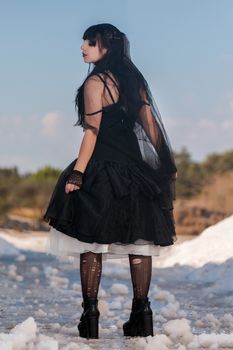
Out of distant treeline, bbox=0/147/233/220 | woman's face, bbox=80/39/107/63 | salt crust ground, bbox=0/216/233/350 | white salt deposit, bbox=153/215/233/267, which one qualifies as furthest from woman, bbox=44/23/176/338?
distant treeline, bbox=0/147/233/220

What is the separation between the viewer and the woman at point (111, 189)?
4.63m

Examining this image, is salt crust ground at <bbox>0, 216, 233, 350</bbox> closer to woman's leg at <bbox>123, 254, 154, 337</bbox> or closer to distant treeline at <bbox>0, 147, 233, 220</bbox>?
woman's leg at <bbox>123, 254, 154, 337</bbox>

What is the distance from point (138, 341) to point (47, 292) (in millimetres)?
4179

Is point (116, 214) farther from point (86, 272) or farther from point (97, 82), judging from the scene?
point (97, 82)

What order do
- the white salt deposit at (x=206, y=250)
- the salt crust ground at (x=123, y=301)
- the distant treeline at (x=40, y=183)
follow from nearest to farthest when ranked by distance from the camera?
the salt crust ground at (x=123, y=301), the white salt deposit at (x=206, y=250), the distant treeline at (x=40, y=183)

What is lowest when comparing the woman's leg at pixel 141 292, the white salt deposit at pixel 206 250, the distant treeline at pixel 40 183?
the woman's leg at pixel 141 292

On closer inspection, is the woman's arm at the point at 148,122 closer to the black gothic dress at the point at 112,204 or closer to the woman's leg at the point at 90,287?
the black gothic dress at the point at 112,204

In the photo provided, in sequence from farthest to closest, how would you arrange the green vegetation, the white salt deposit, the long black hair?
the green vegetation < the white salt deposit < the long black hair

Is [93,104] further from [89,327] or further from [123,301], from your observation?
[123,301]

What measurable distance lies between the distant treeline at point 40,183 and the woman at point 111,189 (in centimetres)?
3032

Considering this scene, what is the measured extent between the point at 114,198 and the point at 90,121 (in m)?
0.44

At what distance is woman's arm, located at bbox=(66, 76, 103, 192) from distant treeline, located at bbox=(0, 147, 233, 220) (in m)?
30.5

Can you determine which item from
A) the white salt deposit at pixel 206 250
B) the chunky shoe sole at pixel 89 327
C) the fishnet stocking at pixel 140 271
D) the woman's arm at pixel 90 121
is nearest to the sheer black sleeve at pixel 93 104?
the woman's arm at pixel 90 121

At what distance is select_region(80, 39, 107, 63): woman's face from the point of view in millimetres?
4852
